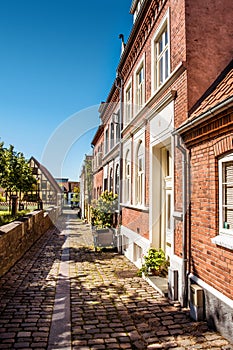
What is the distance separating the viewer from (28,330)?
4238 millimetres

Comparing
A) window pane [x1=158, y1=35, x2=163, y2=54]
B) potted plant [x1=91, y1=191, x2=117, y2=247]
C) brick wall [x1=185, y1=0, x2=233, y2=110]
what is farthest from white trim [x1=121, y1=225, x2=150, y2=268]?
window pane [x1=158, y1=35, x2=163, y2=54]

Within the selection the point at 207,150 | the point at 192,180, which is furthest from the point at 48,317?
the point at 207,150

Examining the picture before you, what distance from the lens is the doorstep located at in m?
5.85

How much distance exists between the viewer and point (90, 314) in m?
4.90

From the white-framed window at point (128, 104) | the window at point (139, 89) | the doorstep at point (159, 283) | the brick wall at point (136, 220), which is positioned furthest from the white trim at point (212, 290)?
the white-framed window at point (128, 104)

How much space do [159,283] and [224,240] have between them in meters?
2.73

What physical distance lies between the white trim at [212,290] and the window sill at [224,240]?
73 centimetres

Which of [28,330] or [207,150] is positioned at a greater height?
[207,150]

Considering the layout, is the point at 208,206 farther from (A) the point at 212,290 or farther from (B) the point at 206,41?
(B) the point at 206,41

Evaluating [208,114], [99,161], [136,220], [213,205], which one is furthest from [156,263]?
[99,161]

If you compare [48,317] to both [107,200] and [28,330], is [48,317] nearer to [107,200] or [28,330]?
[28,330]

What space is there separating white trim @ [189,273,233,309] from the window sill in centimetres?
73

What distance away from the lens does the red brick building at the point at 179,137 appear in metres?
4.68

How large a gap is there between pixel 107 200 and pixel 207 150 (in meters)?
8.29
